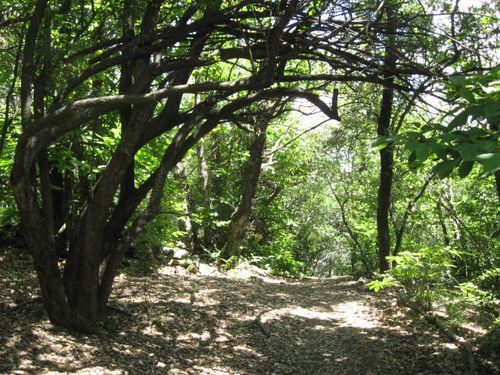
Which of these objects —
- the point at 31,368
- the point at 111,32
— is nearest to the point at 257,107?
the point at 111,32

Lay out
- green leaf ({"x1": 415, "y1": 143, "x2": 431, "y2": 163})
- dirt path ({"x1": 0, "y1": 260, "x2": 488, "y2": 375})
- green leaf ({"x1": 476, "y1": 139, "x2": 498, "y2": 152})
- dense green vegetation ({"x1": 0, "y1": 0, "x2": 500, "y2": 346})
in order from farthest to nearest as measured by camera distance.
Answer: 1. dirt path ({"x1": 0, "y1": 260, "x2": 488, "y2": 375})
2. dense green vegetation ({"x1": 0, "y1": 0, "x2": 500, "y2": 346})
3. green leaf ({"x1": 415, "y1": 143, "x2": 431, "y2": 163})
4. green leaf ({"x1": 476, "y1": 139, "x2": 498, "y2": 152})

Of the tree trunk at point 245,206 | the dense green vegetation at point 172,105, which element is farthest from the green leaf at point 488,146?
→ the tree trunk at point 245,206

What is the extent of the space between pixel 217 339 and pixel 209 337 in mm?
117

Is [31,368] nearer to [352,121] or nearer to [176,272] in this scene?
[176,272]

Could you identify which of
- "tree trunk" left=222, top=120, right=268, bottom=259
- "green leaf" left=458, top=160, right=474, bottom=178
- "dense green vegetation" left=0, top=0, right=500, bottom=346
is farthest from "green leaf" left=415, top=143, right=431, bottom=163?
"tree trunk" left=222, top=120, right=268, bottom=259

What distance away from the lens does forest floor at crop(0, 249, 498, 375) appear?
475 cm

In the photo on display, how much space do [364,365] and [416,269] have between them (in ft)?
5.82

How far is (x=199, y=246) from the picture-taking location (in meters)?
14.1

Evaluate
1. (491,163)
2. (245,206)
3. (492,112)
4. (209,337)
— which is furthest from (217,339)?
(245,206)

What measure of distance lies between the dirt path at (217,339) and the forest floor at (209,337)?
0.01 m

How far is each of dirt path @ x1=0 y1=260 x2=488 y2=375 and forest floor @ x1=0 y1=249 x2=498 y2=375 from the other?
1 centimetres

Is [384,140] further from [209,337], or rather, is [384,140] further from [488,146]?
[209,337]

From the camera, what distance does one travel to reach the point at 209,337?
20.5 feet

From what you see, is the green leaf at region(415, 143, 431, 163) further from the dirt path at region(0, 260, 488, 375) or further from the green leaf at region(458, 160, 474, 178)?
the dirt path at region(0, 260, 488, 375)
